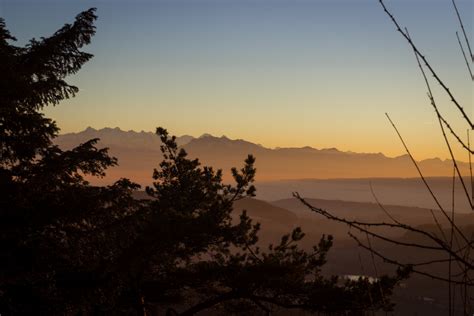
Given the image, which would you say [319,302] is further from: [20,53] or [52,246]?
[20,53]

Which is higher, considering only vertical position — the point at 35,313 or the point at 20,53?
the point at 20,53

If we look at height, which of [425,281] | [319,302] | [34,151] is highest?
[34,151]

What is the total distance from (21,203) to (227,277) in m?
6.38

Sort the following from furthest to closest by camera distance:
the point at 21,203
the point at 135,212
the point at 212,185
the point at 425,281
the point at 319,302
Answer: the point at 425,281, the point at 212,185, the point at 319,302, the point at 135,212, the point at 21,203

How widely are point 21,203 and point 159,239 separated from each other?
10.9 feet

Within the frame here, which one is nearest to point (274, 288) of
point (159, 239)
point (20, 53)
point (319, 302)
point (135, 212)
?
point (319, 302)

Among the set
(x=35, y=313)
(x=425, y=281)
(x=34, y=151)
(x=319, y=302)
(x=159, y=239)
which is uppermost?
(x=34, y=151)

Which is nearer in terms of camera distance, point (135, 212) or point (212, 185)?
point (135, 212)

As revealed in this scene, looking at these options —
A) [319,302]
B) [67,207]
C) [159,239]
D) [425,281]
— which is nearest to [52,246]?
[67,207]

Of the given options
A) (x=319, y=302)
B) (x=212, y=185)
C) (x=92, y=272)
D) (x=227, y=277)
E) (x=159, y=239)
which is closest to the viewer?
(x=92, y=272)

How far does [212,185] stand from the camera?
14.1 metres

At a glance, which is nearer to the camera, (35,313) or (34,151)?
(35,313)

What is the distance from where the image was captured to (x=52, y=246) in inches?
330

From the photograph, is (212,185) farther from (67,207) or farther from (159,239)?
(67,207)
